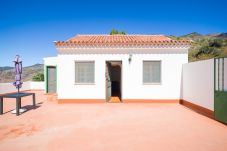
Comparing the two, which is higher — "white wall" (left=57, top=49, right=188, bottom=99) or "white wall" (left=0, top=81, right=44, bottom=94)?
"white wall" (left=57, top=49, right=188, bottom=99)

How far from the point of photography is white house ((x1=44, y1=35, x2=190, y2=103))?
1052 centimetres

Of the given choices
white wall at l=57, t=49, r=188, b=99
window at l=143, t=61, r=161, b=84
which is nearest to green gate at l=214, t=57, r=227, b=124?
white wall at l=57, t=49, r=188, b=99

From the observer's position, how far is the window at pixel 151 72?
10.6 meters

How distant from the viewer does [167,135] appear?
202 inches

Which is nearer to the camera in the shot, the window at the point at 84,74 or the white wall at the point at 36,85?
the window at the point at 84,74

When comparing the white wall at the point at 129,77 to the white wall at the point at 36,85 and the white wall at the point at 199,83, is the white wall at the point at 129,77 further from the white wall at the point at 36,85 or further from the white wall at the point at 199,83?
the white wall at the point at 36,85

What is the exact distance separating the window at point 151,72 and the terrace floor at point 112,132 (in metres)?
3.26

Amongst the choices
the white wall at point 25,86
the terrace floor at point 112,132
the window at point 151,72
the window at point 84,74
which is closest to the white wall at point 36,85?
the white wall at point 25,86

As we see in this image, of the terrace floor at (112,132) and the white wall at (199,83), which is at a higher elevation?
the white wall at (199,83)

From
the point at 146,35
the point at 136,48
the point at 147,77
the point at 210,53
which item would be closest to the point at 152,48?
the point at 136,48

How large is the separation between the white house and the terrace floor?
3011 mm

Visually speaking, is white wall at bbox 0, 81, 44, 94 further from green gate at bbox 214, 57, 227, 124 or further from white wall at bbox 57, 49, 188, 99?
green gate at bbox 214, 57, 227, 124

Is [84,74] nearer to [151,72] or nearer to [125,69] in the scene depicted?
[125,69]

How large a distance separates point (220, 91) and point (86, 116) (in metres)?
5.16
